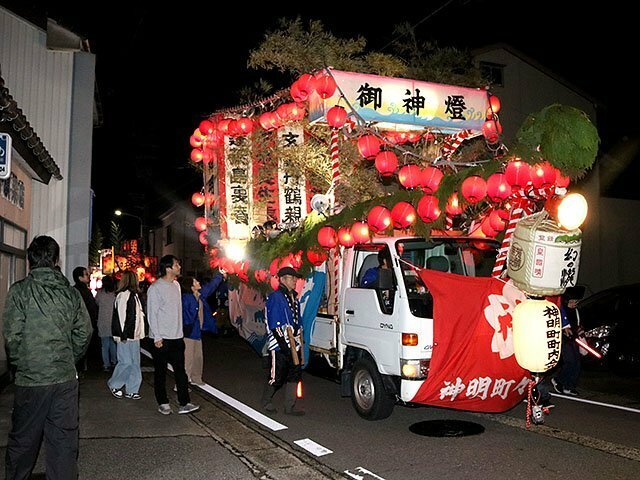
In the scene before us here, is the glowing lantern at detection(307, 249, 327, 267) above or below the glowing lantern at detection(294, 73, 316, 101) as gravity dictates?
below

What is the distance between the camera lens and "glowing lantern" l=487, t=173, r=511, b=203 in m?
6.45

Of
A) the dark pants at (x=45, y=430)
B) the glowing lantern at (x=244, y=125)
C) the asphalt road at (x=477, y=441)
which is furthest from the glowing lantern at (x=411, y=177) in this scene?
the glowing lantern at (x=244, y=125)

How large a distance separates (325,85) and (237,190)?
4.42 meters

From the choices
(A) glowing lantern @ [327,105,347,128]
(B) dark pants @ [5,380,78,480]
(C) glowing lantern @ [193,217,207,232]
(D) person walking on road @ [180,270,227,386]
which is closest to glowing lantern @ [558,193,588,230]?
(A) glowing lantern @ [327,105,347,128]

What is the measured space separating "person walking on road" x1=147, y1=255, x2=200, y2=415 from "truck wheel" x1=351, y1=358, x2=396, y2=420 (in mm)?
2108

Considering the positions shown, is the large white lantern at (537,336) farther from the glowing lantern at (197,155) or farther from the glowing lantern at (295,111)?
the glowing lantern at (197,155)

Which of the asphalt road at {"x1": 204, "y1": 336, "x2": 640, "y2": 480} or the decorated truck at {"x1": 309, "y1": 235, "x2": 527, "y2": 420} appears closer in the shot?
the asphalt road at {"x1": 204, "y1": 336, "x2": 640, "y2": 480}

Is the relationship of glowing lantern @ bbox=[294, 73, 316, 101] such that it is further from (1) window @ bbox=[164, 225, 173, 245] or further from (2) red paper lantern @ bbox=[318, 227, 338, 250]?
(1) window @ bbox=[164, 225, 173, 245]

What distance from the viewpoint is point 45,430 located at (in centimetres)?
435

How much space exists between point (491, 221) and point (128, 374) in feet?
18.7

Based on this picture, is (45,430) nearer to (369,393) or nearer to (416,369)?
(416,369)

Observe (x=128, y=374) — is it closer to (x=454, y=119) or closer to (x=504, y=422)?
(x=504, y=422)

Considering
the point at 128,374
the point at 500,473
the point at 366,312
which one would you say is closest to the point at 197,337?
the point at 128,374

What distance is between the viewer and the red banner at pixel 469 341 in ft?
20.8
